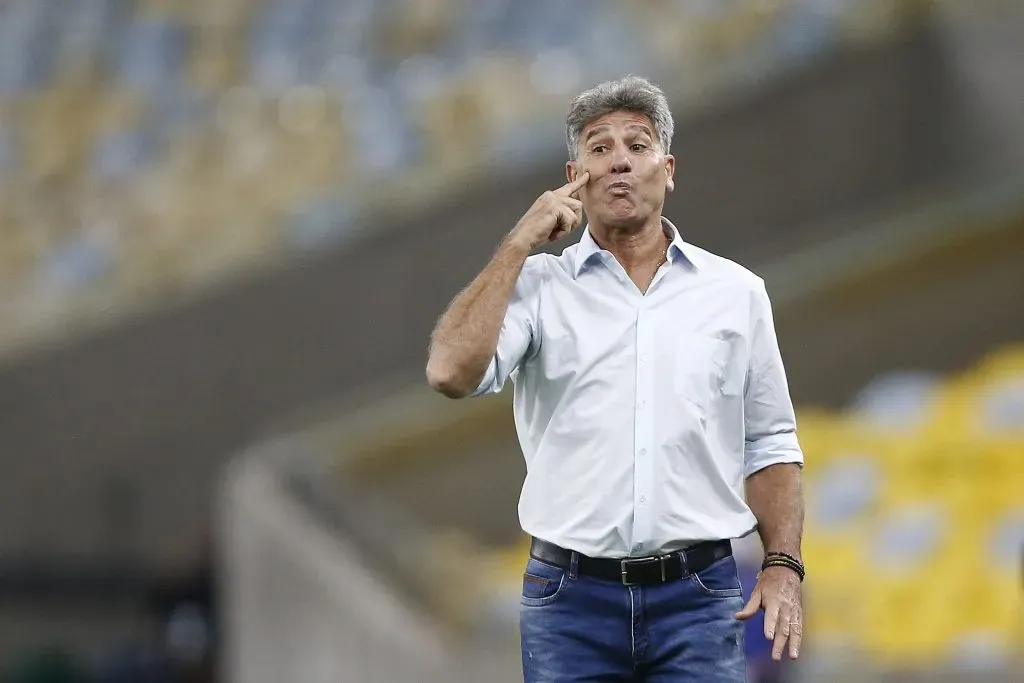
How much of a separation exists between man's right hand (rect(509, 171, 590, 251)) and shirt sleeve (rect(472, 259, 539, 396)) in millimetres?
99

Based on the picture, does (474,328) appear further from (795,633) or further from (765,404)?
(795,633)

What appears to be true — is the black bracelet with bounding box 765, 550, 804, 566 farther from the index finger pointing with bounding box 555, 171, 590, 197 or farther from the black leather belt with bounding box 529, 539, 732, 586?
the index finger pointing with bounding box 555, 171, 590, 197

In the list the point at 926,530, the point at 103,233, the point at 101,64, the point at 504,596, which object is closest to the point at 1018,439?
the point at 926,530

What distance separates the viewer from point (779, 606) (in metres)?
2.64

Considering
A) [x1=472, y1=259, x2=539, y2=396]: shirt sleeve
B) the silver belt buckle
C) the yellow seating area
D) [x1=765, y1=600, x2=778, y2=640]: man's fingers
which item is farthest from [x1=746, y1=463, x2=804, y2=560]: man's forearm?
the yellow seating area

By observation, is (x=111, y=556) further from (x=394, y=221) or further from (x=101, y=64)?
(x=101, y=64)

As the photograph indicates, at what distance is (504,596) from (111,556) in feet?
9.52

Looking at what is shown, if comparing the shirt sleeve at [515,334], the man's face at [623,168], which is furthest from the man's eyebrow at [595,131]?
the shirt sleeve at [515,334]

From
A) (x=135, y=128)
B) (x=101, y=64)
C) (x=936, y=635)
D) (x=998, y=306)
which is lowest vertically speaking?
(x=936, y=635)

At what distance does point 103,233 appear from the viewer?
9.80 m

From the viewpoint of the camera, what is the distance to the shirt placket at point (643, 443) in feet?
8.49

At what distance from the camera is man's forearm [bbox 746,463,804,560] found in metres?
2.73

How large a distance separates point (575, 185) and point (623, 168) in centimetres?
8

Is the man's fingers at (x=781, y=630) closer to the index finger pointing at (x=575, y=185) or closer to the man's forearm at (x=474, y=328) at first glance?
the man's forearm at (x=474, y=328)
